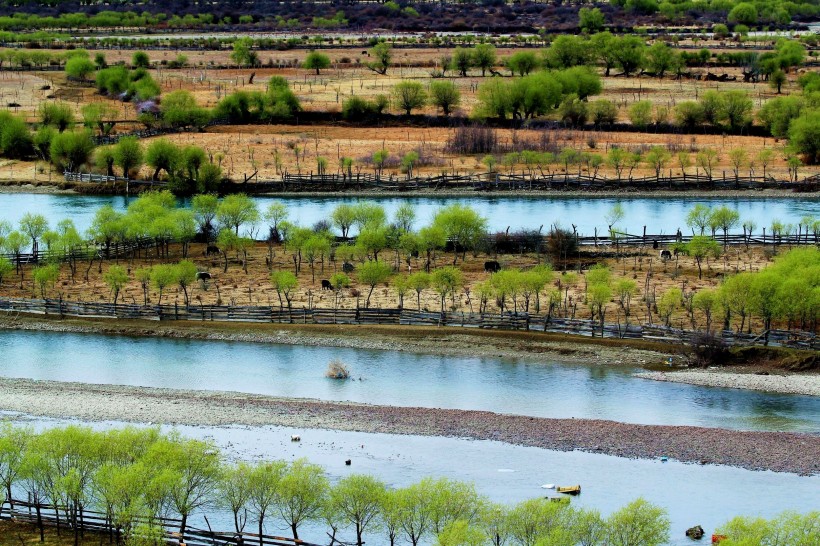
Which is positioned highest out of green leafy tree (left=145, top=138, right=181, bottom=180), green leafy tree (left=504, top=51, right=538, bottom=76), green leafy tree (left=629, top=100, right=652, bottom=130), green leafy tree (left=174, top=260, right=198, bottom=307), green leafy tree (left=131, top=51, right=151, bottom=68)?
green leafy tree (left=131, top=51, right=151, bottom=68)

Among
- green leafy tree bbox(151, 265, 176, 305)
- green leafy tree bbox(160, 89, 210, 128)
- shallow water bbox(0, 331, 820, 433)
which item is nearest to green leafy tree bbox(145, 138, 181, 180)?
green leafy tree bbox(160, 89, 210, 128)

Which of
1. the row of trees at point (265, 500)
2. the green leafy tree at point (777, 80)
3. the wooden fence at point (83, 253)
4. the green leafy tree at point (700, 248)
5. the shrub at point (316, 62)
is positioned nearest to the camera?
the row of trees at point (265, 500)

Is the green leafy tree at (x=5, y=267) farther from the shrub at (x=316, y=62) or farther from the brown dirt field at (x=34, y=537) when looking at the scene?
the shrub at (x=316, y=62)

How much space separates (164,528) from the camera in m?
30.3

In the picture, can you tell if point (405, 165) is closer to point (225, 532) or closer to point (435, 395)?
point (435, 395)

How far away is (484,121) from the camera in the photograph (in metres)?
102

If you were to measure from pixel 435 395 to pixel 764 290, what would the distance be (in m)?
12.6

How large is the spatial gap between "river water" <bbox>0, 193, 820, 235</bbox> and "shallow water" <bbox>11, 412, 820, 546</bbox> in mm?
30315

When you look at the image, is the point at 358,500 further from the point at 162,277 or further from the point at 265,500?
the point at 162,277

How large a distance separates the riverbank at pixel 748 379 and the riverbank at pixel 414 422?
4806 millimetres

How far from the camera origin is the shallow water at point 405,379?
41562 mm

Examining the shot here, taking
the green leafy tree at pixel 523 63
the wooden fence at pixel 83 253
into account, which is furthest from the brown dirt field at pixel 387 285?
the green leafy tree at pixel 523 63

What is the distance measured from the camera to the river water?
7094 centimetres

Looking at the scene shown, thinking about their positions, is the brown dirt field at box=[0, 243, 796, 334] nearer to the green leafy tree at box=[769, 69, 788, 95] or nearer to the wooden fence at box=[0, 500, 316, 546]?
the wooden fence at box=[0, 500, 316, 546]
